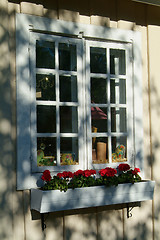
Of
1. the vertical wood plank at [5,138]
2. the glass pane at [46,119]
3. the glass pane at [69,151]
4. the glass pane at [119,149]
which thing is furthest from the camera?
the glass pane at [119,149]

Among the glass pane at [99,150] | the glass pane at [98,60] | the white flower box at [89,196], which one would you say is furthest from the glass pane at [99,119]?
the white flower box at [89,196]

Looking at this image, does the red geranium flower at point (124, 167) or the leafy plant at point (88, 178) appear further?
the red geranium flower at point (124, 167)

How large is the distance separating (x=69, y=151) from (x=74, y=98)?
20.7 inches

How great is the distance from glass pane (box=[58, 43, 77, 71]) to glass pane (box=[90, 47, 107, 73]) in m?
0.20

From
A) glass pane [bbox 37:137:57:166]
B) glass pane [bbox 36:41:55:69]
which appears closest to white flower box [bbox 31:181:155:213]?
glass pane [bbox 37:137:57:166]

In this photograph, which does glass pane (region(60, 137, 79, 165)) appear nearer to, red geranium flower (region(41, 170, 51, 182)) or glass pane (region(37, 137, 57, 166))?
glass pane (region(37, 137, 57, 166))

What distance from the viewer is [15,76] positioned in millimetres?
3492

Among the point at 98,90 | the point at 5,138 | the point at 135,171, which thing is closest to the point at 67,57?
the point at 98,90

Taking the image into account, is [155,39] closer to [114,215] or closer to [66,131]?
[66,131]

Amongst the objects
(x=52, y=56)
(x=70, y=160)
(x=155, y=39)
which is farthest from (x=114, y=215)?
(x=155, y=39)

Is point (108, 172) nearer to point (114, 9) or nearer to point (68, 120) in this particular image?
point (68, 120)

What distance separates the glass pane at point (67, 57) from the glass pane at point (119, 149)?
0.87 metres

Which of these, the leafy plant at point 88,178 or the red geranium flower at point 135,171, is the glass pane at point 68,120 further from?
the red geranium flower at point 135,171

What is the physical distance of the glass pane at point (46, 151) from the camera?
3.63 metres
